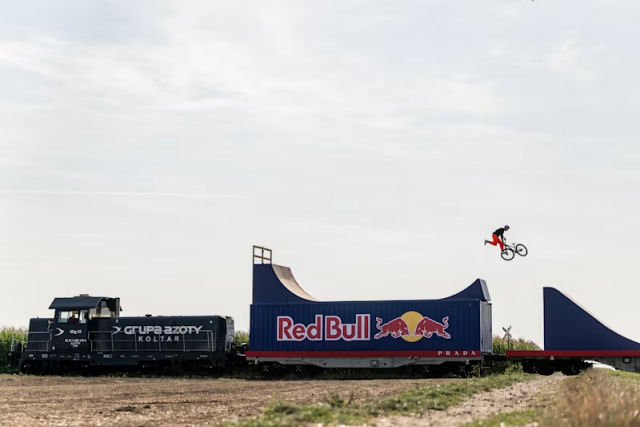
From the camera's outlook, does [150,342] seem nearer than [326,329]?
No

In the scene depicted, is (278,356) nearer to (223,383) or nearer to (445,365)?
(223,383)

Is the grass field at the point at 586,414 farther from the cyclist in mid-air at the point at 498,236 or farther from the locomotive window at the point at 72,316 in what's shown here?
the locomotive window at the point at 72,316

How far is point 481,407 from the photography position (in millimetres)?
21516

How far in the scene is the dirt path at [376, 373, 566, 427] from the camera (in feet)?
60.5

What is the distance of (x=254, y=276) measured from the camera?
140ft

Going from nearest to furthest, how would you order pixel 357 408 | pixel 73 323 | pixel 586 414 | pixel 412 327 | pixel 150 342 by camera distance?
pixel 586 414
pixel 357 408
pixel 412 327
pixel 150 342
pixel 73 323

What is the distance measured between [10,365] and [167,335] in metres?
9.98

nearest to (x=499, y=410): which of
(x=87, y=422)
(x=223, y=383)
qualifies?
(x=87, y=422)

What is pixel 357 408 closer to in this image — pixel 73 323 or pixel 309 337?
pixel 309 337

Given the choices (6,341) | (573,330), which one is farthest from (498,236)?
(6,341)

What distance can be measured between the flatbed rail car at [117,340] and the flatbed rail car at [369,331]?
8.01ft

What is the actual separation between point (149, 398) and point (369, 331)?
14.2m

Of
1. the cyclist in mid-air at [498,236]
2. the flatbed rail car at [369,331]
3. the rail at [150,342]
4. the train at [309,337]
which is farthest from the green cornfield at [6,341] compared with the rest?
the cyclist in mid-air at [498,236]

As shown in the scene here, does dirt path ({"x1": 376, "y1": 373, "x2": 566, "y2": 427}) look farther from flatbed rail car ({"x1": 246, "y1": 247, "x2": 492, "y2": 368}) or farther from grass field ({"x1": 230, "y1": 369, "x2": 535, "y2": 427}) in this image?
flatbed rail car ({"x1": 246, "y1": 247, "x2": 492, "y2": 368})
